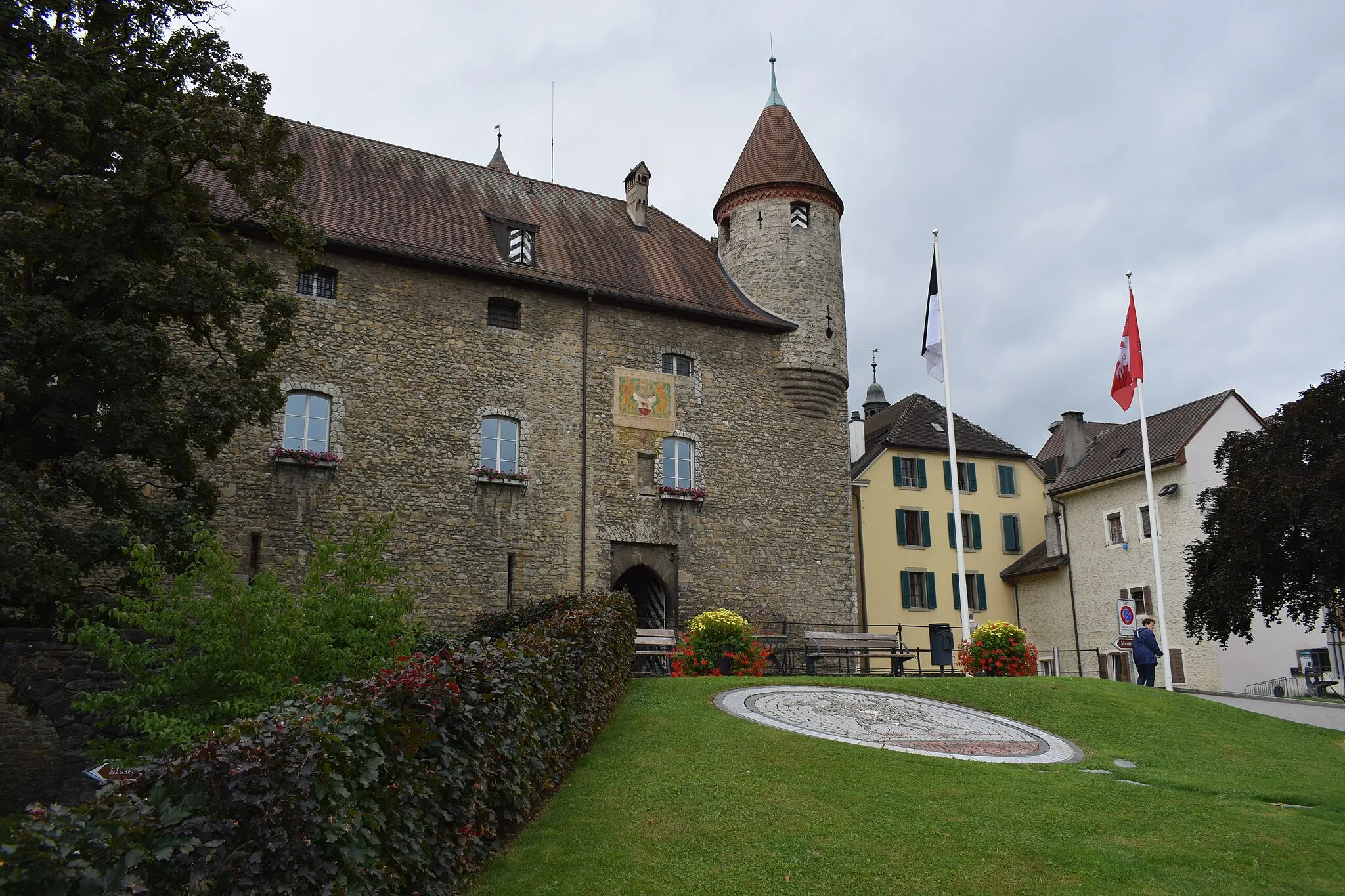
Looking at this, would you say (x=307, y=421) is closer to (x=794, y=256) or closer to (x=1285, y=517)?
(x=794, y=256)

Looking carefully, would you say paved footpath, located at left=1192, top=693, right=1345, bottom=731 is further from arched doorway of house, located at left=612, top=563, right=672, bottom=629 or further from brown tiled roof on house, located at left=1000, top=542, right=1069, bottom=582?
brown tiled roof on house, located at left=1000, top=542, right=1069, bottom=582

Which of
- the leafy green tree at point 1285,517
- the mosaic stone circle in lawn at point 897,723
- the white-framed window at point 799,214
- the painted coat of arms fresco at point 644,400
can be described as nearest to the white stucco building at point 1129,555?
the leafy green tree at point 1285,517

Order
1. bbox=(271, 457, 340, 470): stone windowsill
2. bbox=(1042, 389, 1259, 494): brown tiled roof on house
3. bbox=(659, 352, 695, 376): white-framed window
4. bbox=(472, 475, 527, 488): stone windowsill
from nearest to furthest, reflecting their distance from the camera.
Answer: bbox=(271, 457, 340, 470): stone windowsill
bbox=(472, 475, 527, 488): stone windowsill
bbox=(659, 352, 695, 376): white-framed window
bbox=(1042, 389, 1259, 494): brown tiled roof on house

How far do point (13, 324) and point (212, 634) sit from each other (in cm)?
594

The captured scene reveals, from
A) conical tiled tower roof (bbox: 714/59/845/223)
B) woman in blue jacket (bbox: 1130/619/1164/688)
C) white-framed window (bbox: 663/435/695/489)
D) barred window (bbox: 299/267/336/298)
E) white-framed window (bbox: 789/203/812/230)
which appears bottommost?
woman in blue jacket (bbox: 1130/619/1164/688)

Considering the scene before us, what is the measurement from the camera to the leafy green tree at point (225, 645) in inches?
321

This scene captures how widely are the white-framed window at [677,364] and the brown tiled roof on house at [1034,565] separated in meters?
15.8

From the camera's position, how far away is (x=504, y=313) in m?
22.8

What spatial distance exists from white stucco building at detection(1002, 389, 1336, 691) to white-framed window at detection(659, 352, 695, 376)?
13.0m

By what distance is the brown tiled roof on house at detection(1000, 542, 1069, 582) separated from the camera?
32875mm

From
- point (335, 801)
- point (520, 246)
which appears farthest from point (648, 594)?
point (335, 801)

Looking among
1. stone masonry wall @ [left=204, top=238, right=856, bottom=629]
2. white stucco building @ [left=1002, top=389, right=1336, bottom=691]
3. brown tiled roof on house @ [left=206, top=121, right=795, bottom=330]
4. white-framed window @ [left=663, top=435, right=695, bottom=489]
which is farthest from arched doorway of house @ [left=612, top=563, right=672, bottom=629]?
white stucco building @ [left=1002, top=389, right=1336, bottom=691]

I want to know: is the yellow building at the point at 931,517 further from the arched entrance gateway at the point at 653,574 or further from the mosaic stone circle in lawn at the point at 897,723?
the mosaic stone circle in lawn at the point at 897,723

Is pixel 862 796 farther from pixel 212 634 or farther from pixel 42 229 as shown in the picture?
pixel 42 229
